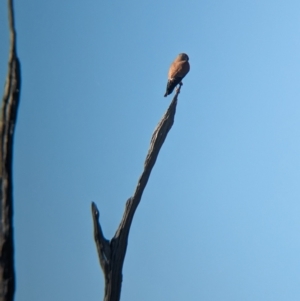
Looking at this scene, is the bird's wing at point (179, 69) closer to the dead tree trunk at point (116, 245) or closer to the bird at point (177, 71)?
the bird at point (177, 71)

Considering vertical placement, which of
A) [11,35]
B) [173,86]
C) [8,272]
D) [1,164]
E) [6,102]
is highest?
[173,86]

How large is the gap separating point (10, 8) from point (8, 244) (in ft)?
6.27

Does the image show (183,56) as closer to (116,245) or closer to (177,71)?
(177,71)

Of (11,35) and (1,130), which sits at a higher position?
(11,35)

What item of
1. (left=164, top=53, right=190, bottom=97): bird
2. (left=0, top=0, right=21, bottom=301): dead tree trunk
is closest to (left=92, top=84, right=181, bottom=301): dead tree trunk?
(left=0, top=0, right=21, bottom=301): dead tree trunk

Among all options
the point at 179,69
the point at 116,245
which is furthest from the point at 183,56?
the point at 116,245

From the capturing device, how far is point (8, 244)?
541 centimetres

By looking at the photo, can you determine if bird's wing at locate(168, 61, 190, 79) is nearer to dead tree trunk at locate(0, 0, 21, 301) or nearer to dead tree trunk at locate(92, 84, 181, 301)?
dead tree trunk at locate(92, 84, 181, 301)

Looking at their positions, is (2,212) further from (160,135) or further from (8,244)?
(160,135)

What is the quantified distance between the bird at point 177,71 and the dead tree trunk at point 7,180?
553 cm

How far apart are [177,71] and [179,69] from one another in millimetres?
59

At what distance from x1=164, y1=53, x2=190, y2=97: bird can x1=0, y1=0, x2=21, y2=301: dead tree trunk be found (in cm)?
553

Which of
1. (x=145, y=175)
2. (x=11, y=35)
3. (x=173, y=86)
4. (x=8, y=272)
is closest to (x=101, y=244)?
(x=145, y=175)

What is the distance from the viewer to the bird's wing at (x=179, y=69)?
36.9ft
